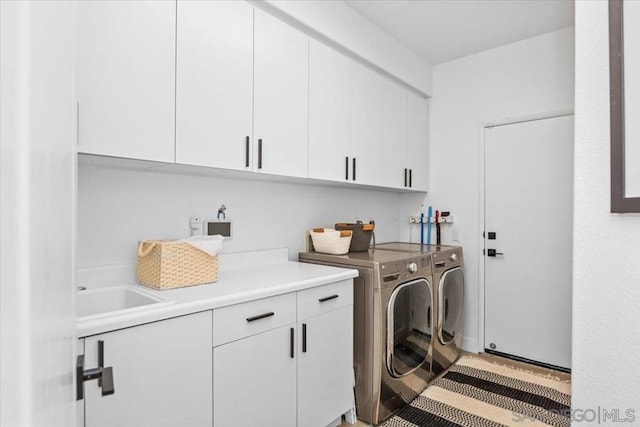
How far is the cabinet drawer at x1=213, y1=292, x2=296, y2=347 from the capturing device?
4.44 ft

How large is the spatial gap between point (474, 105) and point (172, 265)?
9.39 ft

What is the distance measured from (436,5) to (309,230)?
1.78 m

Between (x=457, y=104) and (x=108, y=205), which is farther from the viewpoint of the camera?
(x=457, y=104)

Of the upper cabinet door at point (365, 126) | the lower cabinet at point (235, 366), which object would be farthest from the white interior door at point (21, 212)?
the upper cabinet door at point (365, 126)

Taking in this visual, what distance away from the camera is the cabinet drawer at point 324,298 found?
1684 millimetres

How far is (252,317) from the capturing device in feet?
4.75

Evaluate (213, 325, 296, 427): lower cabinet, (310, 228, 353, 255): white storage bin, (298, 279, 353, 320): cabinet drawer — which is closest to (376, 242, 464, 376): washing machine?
(310, 228, 353, 255): white storage bin

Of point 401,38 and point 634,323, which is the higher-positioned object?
point 401,38

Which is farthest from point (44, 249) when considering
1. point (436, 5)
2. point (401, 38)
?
point (401, 38)

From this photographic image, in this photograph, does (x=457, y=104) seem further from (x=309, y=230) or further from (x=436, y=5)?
(x=309, y=230)

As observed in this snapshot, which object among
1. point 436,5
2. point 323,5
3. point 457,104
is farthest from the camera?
point 457,104

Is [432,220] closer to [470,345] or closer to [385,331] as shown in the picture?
[470,345]

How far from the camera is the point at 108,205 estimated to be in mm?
1608

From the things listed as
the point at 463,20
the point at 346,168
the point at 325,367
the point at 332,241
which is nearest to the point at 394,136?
the point at 346,168
